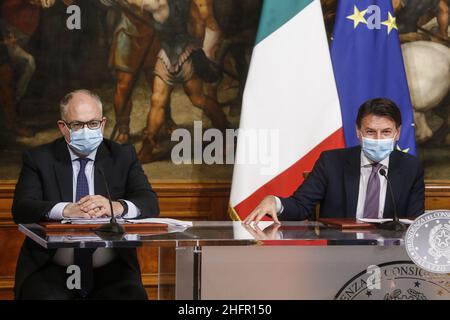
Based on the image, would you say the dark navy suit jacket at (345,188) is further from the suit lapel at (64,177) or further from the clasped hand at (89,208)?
the suit lapel at (64,177)

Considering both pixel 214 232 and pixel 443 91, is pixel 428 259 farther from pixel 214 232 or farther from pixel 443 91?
pixel 443 91

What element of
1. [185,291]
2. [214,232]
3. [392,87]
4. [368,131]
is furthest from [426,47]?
[185,291]

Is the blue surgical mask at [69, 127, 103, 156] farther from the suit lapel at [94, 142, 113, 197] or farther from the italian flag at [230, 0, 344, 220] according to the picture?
the italian flag at [230, 0, 344, 220]

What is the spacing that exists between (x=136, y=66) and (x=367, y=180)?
229cm

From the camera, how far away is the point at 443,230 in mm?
2742

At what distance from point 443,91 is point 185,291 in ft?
12.5

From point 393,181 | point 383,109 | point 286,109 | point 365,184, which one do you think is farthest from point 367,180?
point 286,109

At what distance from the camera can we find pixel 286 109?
17.2 feet

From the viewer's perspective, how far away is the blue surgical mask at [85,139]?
380cm

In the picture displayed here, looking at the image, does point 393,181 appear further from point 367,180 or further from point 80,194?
point 80,194

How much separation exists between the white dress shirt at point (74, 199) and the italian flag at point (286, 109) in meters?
1.55

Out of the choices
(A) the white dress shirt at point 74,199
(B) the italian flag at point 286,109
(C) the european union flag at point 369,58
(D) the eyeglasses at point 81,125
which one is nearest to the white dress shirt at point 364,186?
(A) the white dress shirt at point 74,199

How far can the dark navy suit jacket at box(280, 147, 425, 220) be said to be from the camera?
4012 millimetres
